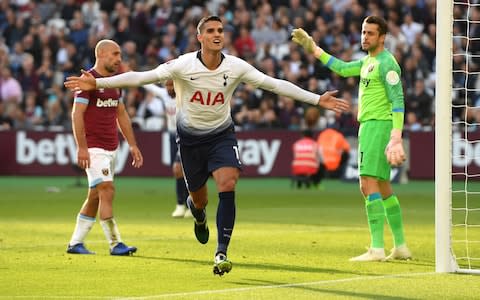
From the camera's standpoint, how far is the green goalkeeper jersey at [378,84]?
12.2 metres

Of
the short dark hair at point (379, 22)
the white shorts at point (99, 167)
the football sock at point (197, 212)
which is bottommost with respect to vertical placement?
the football sock at point (197, 212)

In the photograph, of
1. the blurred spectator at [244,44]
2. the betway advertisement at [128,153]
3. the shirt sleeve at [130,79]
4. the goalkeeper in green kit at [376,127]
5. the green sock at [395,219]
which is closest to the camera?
the shirt sleeve at [130,79]

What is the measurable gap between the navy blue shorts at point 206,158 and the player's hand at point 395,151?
139cm

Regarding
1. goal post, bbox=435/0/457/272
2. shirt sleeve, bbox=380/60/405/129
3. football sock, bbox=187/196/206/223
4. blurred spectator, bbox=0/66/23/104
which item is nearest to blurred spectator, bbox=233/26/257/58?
blurred spectator, bbox=0/66/23/104

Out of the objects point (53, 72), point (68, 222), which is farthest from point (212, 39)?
point (53, 72)

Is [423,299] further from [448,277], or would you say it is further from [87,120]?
A: [87,120]

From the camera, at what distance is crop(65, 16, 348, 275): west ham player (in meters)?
11.1

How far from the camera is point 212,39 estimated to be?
11.2m

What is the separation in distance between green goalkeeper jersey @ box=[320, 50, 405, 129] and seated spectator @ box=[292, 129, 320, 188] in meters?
13.6

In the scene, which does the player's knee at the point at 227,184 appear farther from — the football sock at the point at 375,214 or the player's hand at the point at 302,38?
the player's hand at the point at 302,38

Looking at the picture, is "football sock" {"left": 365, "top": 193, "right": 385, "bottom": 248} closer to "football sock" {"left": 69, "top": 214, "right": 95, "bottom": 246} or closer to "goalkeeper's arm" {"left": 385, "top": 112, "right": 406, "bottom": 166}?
"goalkeeper's arm" {"left": 385, "top": 112, "right": 406, "bottom": 166}

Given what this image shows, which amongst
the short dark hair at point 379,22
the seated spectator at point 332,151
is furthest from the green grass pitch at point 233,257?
the seated spectator at point 332,151

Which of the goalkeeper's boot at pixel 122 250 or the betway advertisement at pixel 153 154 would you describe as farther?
the betway advertisement at pixel 153 154

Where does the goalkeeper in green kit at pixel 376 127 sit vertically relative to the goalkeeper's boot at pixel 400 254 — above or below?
above
